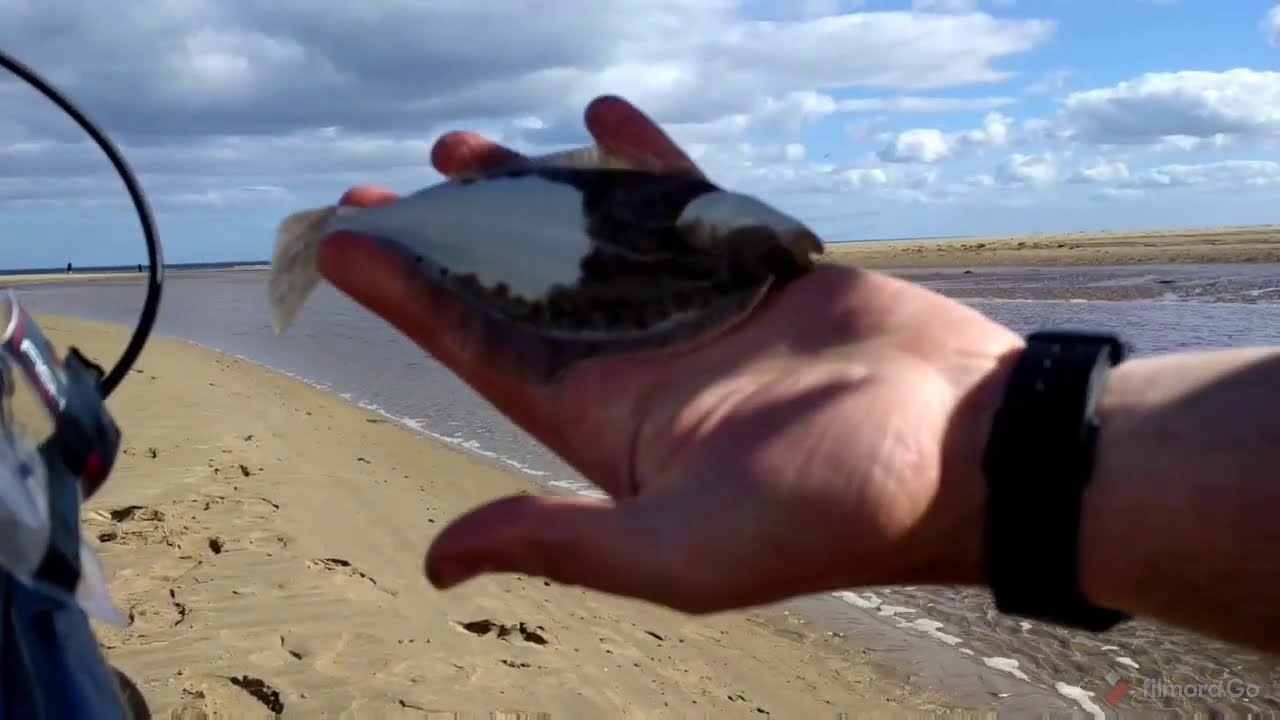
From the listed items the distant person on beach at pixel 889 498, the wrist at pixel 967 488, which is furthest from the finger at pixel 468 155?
the wrist at pixel 967 488

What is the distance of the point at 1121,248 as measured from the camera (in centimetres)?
4803

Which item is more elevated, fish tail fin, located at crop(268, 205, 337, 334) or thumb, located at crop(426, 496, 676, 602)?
fish tail fin, located at crop(268, 205, 337, 334)

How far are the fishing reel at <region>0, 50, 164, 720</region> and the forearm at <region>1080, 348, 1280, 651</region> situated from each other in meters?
2.02

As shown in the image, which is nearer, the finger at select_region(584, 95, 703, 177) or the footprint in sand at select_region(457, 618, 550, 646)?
the finger at select_region(584, 95, 703, 177)

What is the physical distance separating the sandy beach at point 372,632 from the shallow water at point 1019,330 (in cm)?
75

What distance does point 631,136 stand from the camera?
2.94 m

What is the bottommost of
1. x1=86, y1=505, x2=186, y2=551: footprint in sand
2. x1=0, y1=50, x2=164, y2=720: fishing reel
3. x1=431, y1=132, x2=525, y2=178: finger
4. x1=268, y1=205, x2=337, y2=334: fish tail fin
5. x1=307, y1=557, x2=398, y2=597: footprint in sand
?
x1=307, y1=557, x2=398, y2=597: footprint in sand

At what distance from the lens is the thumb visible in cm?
186

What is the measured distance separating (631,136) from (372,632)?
12.1ft

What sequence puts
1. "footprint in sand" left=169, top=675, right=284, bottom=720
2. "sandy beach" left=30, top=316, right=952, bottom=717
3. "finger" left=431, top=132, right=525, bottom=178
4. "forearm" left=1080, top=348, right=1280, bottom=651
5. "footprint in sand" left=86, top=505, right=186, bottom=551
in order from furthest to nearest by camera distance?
1. "footprint in sand" left=86, top=505, right=186, bottom=551
2. "sandy beach" left=30, top=316, right=952, bottom=717
3. "footprint in sand" left=169, top=675, right=284, bottom=720
4. "finger" left=431, top=132, right=525, bottom=178
5. "forearm" left=1080, top=348, right=1280, bottom=651

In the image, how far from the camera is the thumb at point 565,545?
1.86m

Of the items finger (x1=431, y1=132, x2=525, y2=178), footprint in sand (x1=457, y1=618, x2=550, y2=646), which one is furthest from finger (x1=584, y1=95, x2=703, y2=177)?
footprint in sand (x1=457, y1=618, x2=550, y2=646)

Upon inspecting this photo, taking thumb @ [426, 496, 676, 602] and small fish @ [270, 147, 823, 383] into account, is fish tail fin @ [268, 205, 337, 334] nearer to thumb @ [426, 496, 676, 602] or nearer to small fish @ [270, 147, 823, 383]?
small fish @ [270, 147, 823, 383]

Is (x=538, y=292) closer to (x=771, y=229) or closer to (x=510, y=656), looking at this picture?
(x=771, y=229)
